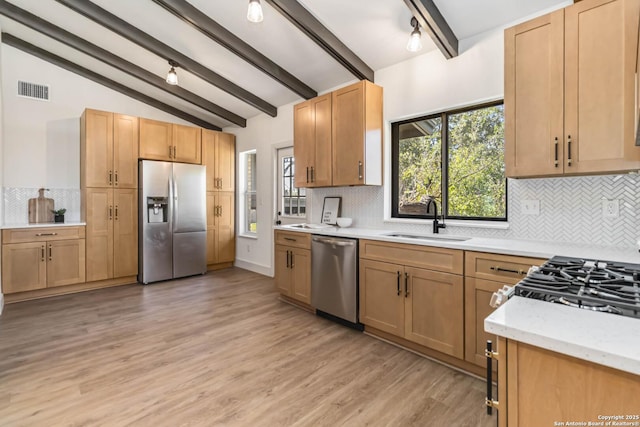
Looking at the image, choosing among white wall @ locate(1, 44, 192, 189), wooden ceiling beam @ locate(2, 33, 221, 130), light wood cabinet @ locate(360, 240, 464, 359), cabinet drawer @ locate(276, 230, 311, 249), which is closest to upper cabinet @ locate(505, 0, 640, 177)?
light wood cabinet @ locate(360, 240, 464, 359)

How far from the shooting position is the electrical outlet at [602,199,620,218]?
2104 mm

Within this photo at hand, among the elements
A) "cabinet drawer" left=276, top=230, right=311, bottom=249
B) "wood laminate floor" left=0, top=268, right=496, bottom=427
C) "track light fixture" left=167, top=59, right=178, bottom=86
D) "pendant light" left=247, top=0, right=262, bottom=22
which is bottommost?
"wood laminate floor" left=0, top=268, right=496, bottom=427

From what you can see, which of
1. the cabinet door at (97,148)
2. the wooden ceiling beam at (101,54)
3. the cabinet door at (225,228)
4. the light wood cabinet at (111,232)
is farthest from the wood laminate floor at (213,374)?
the wooden ceiling beam at (101,54)

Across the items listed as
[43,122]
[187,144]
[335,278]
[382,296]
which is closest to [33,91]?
[43,122]

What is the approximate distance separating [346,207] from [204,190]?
262 cm

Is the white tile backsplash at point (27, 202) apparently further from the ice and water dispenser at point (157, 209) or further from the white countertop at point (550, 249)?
the white countertop at point (550, 249)

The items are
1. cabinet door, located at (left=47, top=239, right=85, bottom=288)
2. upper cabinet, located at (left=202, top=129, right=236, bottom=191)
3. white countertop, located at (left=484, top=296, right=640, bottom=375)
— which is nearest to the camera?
white countertop, located at (left=484, top=296, right=640, bottom=375)

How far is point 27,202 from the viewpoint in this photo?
437cm

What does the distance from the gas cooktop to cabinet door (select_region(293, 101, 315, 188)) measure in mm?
2807

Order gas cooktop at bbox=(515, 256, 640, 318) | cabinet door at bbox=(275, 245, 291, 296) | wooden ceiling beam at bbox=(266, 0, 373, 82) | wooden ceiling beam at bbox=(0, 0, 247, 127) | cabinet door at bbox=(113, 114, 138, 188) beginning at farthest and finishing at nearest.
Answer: cabinet door at bbox=(113, 114, 138, 188) → cabinet door at bbox=(275, 245, 291, 296) → wooden ceiling beam at bbox=(0, 0, 247, 127) → wooden ceiling beam at bbox=(266, 0, 373, 82) → gas cooktop at bbox=(515, 256, 640, 318)

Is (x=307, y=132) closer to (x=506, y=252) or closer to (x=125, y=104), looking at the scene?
(x=506, y=252)

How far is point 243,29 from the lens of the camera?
324 cm

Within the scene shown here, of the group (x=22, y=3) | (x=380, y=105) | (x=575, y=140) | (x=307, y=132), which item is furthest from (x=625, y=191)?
(x=22, y=3)

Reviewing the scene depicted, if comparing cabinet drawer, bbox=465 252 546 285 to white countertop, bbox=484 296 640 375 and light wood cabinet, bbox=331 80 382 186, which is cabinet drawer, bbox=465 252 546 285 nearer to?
white countertop, bbox=484 296 640 375
